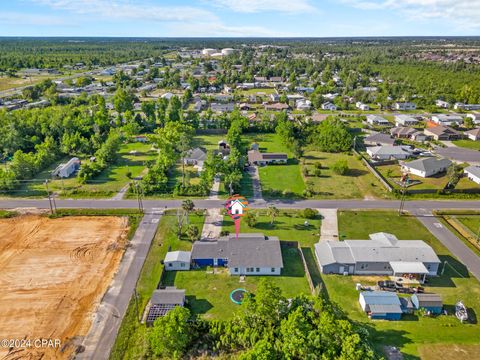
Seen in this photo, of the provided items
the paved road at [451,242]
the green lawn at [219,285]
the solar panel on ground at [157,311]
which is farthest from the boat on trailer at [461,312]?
the solar panel on ground at [157,311]

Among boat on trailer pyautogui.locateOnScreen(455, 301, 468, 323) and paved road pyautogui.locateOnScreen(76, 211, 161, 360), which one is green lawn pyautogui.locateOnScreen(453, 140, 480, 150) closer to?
boat on trailer pyautogui.locateOnScreen(455, 301, 468, 323)

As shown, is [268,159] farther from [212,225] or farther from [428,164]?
[428,164]

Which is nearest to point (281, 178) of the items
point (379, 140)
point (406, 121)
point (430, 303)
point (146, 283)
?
point (379, 140)

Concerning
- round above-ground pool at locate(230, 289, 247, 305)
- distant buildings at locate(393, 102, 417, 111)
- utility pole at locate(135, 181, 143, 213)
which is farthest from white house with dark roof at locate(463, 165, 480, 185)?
distant buildings at locate(393, 102, 417, 111)

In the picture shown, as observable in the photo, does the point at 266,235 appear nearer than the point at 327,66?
Yes

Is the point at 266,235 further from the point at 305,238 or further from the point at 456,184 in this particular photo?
the point at 456,184

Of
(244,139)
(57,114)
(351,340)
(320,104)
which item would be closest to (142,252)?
(351,340)
